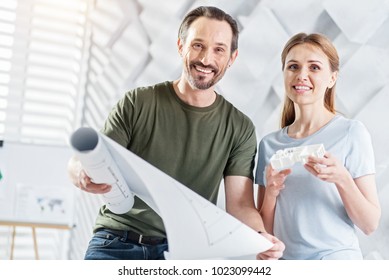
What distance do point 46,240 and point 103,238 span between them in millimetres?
616

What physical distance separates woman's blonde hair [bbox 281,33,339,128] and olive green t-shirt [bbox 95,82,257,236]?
15cm

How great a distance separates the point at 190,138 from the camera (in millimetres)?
1505

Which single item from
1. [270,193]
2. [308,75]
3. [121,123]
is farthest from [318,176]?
[121,123]

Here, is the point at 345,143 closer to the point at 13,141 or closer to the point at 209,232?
the point at 209,232

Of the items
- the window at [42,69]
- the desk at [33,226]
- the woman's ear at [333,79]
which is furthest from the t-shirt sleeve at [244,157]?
the desk at [33,226]

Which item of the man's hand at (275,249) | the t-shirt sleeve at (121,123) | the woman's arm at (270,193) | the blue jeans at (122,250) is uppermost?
the t-shirt sleeve at (121,123)

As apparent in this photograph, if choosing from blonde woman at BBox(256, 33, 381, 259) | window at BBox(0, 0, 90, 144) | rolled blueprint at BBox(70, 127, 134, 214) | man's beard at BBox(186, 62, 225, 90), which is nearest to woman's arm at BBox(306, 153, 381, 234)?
blonde woman at BBox(256, 33, 381, 259)

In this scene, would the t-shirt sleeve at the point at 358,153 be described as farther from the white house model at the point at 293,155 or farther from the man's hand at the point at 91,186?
the man's hand at the point at 91,186

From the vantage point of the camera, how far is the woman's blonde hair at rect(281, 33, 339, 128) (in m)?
1.54

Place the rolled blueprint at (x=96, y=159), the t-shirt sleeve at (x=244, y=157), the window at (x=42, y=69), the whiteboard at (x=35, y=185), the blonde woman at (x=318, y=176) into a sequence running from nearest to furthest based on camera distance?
the rolled blueprint at (x=96, y=159), the blonde woman at (x=318, y=176), the t-shirt sleeve at (x=244, y=157), the window at (x=42, y=69), the whiteboard at (x=35, y=185)

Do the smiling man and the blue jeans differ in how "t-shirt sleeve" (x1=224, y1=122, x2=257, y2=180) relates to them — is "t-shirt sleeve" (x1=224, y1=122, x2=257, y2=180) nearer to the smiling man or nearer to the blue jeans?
the smiling man

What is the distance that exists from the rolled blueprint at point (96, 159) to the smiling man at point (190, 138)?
0.20 m

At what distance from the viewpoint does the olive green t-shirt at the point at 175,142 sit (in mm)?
1477
